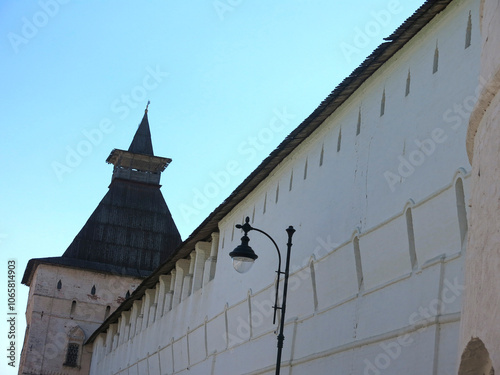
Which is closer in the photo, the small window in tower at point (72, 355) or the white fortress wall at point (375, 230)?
the white fortress wall at point (375, 230)

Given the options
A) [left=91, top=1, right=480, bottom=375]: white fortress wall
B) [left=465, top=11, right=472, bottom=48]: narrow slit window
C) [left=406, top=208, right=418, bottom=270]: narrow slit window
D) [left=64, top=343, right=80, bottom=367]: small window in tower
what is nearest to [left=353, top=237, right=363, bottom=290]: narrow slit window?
[left=91, top=1, right=480, bottom=375]: white fortress wall

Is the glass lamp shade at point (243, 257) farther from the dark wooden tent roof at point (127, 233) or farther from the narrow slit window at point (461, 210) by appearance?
the dark wooden tent roof at point (127, 233)

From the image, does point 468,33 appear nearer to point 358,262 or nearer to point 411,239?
point 411,239

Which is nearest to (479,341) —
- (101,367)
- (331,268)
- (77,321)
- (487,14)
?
(487,14)

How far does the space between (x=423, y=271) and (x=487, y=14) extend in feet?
14.8

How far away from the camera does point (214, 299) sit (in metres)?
21.9

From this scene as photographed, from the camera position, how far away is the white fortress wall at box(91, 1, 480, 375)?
10.8 m

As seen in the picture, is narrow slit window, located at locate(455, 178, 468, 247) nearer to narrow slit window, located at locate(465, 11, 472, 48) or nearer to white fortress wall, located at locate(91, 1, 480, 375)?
white fortress wall, located at locate(91, 1, 480, 375)

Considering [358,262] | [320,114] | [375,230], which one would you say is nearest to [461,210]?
[375,230]

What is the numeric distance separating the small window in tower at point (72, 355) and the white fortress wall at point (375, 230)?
2179 centimetres

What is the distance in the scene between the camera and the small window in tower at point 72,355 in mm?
41094

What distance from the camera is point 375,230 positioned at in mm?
12922

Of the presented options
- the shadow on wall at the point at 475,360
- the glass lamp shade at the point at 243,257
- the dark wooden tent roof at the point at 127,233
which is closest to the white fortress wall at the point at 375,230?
the glass lamp shade at the point at 243,257

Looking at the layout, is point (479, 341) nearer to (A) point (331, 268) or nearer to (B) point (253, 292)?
(A) point (331, 268)
